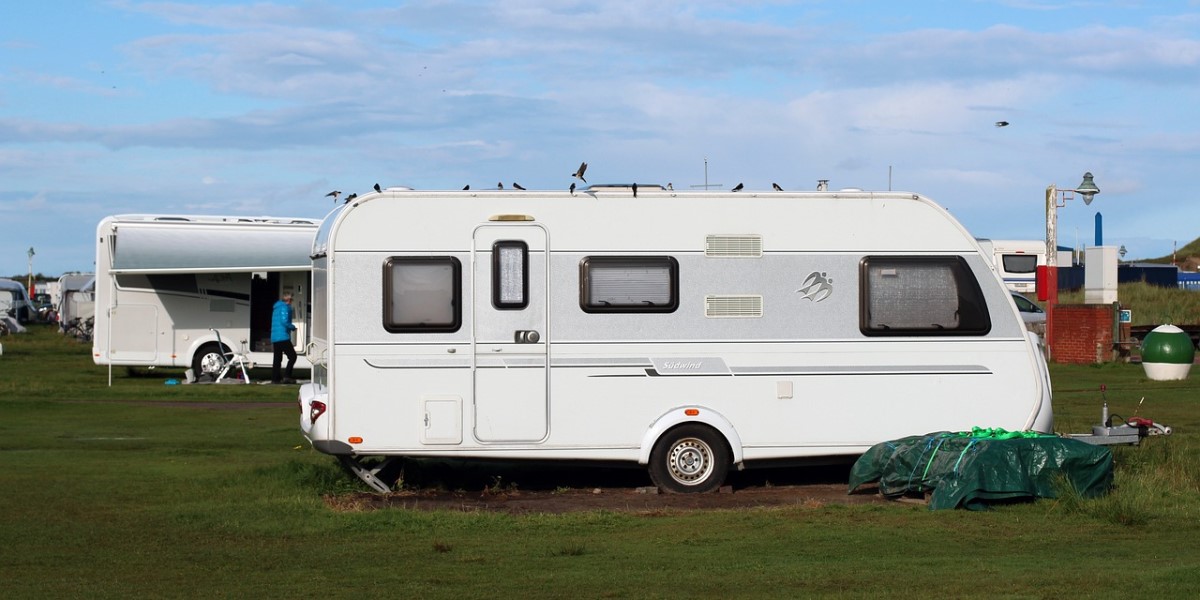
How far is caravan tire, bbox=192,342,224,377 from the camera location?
25.1m

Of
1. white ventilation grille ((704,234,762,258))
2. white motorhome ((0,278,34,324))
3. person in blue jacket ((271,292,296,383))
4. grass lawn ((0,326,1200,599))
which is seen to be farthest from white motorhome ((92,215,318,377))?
white motorhome ((0,278,34,324))

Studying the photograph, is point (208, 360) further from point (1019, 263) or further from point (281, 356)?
point (1019, 263)

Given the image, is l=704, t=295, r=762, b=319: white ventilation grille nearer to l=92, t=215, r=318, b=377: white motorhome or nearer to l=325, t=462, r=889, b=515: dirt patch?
l=325, t=462, r=889, b=515: dirt patch

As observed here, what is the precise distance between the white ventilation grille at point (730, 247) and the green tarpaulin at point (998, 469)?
2.19 m

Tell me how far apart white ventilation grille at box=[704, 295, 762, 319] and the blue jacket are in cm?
1227

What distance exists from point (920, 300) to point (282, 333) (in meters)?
13.6

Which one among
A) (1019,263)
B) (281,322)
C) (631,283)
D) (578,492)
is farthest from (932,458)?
(1019,263)

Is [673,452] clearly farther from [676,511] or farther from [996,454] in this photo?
[996,454]

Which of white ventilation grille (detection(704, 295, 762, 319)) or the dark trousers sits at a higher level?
white ventilation grille (detection(704, 295, 762, 319))

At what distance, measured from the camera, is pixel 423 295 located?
11625 mm

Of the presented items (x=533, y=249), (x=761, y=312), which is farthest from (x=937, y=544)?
(x=533, y=249)

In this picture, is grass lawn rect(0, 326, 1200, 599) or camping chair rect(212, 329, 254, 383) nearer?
grass lawn rect(0, 326, 1200, 599)

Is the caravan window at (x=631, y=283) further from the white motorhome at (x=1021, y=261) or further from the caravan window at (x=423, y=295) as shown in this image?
the white motorhome at (x=1021, y=261)

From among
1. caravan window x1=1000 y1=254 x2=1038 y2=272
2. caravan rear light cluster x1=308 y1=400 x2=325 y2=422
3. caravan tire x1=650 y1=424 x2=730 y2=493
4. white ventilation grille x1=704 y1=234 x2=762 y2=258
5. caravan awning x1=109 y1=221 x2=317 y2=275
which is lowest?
caravan tire x1=650 y1=424 x2=730 y2=493
